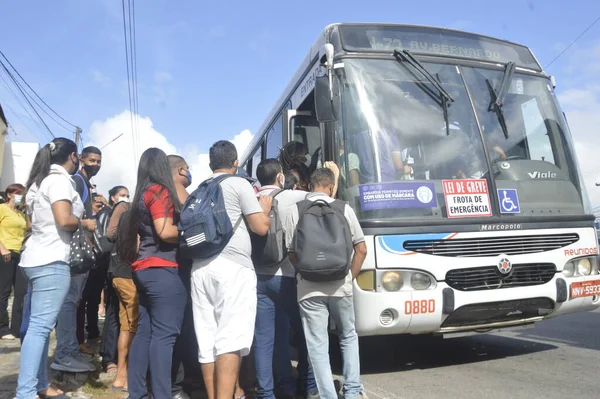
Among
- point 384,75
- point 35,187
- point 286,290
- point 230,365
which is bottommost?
point 230,365

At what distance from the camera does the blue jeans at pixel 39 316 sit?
3.52 meters

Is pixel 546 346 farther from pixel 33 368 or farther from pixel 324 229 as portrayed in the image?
pixel 33 368

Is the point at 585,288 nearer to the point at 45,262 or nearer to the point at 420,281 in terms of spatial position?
the point at 420,281

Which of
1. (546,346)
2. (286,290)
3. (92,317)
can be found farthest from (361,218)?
(92,317)

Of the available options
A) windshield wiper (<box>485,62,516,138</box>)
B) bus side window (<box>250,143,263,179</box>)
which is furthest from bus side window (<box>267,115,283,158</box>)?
windshield wiper (<box>485,62,516,138</box>)

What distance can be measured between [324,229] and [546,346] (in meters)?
4.03

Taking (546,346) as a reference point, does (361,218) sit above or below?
above

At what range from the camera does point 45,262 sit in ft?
12.0

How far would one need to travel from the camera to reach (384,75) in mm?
5234

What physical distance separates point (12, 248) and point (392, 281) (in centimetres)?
534

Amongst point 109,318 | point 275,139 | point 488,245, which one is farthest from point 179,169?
point 275,139

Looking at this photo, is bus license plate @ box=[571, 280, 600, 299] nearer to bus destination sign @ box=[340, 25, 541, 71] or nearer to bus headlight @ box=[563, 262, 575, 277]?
bus headlight @ box=[563, 262, 575, 277]

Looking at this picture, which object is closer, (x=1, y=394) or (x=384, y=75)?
(x=1, y=394)

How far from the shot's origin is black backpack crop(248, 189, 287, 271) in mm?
3871
